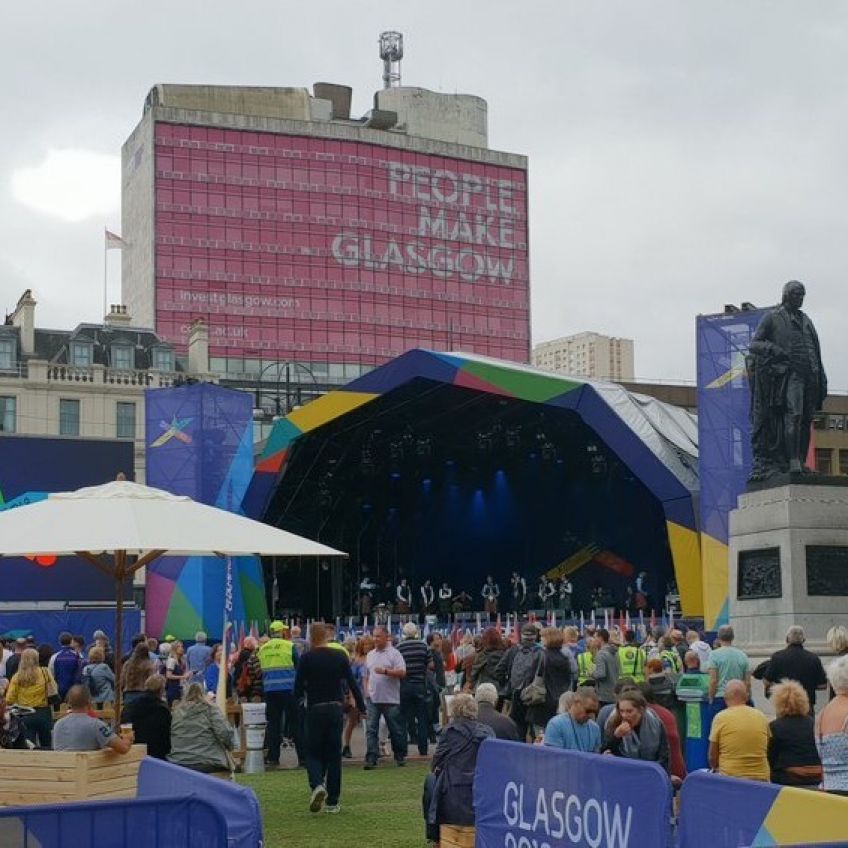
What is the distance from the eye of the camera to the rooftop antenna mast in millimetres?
122375

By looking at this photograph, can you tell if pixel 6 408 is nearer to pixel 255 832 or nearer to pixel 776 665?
pixel 776 665

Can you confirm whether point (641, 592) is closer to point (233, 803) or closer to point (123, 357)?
point (123, 357)

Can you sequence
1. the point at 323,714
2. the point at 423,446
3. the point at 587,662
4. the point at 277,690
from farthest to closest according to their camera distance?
1. the point at 423,446
2. the point at 277,690
3. the point at 587,662
4. the point at 323,714

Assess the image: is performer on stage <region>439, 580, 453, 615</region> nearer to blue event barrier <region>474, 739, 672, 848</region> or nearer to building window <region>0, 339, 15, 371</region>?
building window <region>0, 339, 15, 371</region>

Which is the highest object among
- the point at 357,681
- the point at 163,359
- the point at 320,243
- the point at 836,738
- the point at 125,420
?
the point at 320,243

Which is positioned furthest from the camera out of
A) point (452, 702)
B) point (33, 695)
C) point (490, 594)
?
point (490, 594)

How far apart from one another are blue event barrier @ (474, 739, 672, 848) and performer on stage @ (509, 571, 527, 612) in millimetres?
40060

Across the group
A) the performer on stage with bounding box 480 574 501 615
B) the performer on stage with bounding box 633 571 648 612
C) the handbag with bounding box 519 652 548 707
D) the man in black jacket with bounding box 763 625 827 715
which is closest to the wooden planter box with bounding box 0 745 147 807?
the handbag with bounding box 519 652 548 707

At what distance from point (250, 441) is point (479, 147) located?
227 feet

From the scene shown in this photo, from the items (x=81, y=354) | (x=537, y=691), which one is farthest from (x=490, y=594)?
(x=537, y=691)

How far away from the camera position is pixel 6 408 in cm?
6712

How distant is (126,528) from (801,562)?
28.9ft

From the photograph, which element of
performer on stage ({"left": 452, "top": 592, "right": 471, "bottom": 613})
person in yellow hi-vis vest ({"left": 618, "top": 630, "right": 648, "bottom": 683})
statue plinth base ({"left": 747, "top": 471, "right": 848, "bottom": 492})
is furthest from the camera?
performer on stage ({"left": 452, "top": 592, "right": 471, "bottom": 613})

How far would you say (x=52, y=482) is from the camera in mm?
37469
